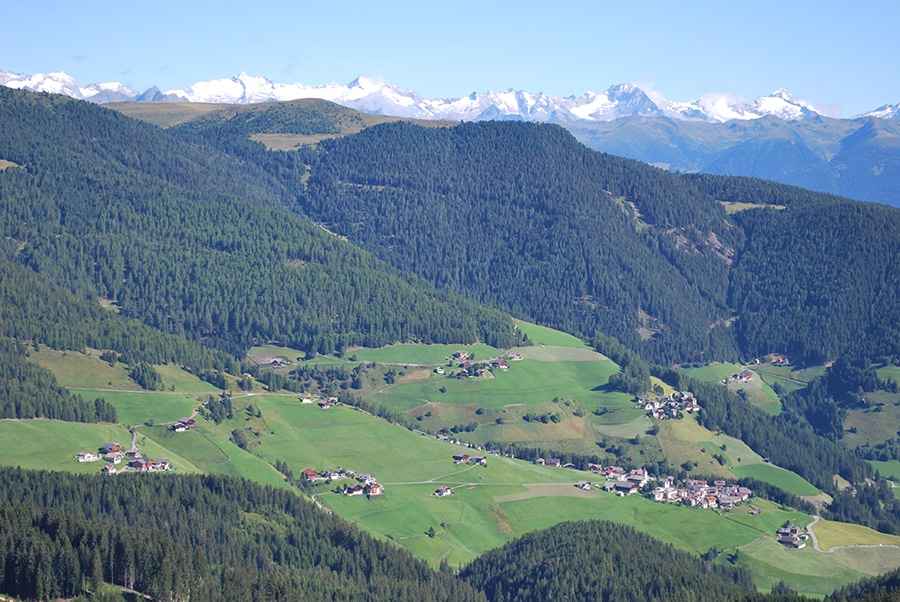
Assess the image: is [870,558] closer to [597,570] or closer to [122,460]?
[597,570]

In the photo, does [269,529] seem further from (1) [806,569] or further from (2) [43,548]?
(1) [806,569]

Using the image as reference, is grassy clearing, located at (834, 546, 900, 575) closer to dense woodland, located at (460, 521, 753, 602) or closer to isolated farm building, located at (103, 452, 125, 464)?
dense woodland, located at (460, 521, 753, 602)

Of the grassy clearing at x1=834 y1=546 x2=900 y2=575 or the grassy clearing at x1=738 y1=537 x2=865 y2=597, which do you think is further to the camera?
the grassy clearing at x1=834 y1=546 x2=900 y2=575

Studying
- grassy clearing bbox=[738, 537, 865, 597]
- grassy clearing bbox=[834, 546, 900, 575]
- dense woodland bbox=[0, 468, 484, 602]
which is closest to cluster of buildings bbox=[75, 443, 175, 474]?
dense woodland bbox=[0, 468, 484, 602]

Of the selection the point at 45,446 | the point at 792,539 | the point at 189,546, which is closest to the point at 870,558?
the point at 792,539

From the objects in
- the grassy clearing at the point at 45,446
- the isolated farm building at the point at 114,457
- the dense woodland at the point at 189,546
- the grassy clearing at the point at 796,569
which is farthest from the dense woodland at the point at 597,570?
the grassy clearing at the point at 45,446

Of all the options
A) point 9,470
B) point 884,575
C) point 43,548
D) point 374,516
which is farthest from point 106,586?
point 884,575

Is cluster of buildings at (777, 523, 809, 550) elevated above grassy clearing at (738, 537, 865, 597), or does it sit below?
above
